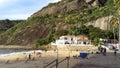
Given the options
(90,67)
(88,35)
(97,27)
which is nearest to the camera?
(90,67)

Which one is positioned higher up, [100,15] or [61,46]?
[100,15]

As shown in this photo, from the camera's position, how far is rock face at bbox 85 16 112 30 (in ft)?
482

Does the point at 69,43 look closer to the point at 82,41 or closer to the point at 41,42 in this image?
the point at 82,41

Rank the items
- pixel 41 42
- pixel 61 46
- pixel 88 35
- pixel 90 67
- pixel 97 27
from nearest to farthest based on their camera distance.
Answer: pixel 90 67
pixel 61 46
pixel 88 35
pixel 97 27
pixel 41 42

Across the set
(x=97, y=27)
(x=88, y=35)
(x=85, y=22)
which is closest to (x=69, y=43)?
(x=88, y=35)

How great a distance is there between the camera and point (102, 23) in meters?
152

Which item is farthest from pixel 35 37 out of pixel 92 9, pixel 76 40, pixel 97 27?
pixel 76 40

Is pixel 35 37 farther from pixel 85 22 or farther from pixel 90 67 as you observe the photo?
pixel 90 67

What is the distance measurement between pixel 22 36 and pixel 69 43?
272 ft

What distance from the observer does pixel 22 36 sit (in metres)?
198

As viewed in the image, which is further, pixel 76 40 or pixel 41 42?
pixel 41 42

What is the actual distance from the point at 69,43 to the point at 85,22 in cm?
4779

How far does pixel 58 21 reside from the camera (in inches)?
7756

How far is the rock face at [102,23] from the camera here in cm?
14700
